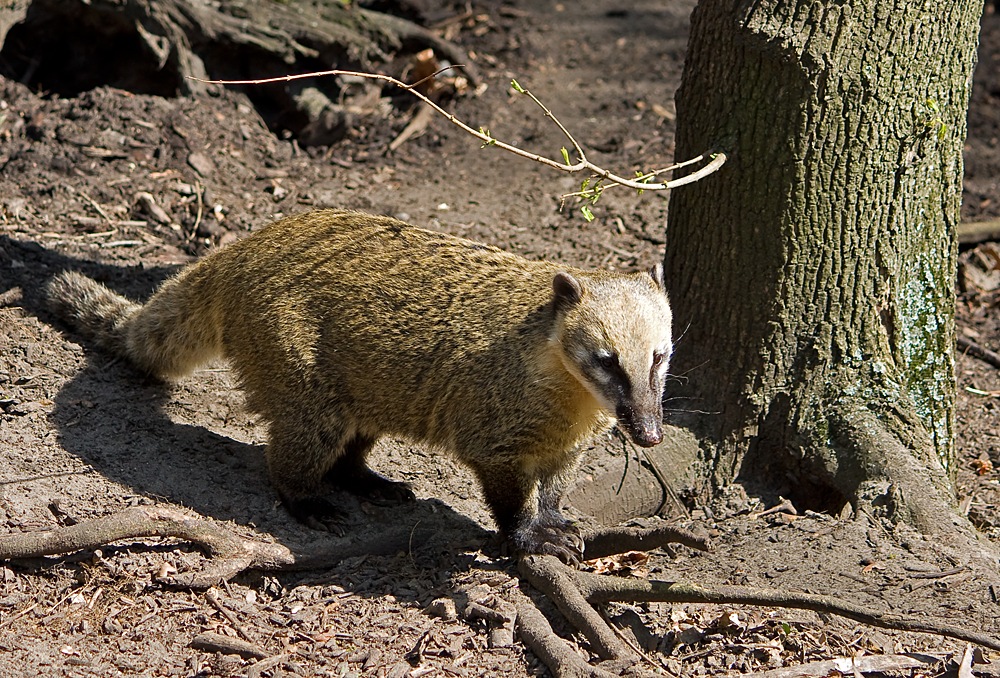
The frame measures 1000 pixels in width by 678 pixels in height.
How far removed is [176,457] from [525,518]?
1751mm

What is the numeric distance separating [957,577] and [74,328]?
4.68 meters

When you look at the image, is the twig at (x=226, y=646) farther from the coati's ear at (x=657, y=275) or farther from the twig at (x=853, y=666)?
the coati's ear at (x=657, y=275)

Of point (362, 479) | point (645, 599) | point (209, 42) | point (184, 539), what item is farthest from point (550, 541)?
point (209, 42)

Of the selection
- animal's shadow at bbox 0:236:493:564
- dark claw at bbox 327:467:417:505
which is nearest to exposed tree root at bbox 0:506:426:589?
animal's shadow at bbox 0:236:493:564

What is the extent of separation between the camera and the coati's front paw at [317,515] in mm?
4934

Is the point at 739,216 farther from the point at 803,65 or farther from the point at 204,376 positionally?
the point at 204,376

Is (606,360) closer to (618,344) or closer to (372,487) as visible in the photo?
(618,344)

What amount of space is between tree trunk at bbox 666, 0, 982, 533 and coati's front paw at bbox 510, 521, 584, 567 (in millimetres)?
1075

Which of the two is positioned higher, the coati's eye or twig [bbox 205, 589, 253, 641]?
the coati's eye

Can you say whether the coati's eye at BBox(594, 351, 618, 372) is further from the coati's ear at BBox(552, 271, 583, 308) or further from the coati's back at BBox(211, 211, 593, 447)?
the coati's back at BBox(211, 211, 593, 447)

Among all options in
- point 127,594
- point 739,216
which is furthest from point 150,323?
point 739,216

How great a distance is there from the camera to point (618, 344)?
4.43m

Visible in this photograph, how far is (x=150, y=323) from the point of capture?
543 centimetres

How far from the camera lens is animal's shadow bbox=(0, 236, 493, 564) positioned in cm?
485
